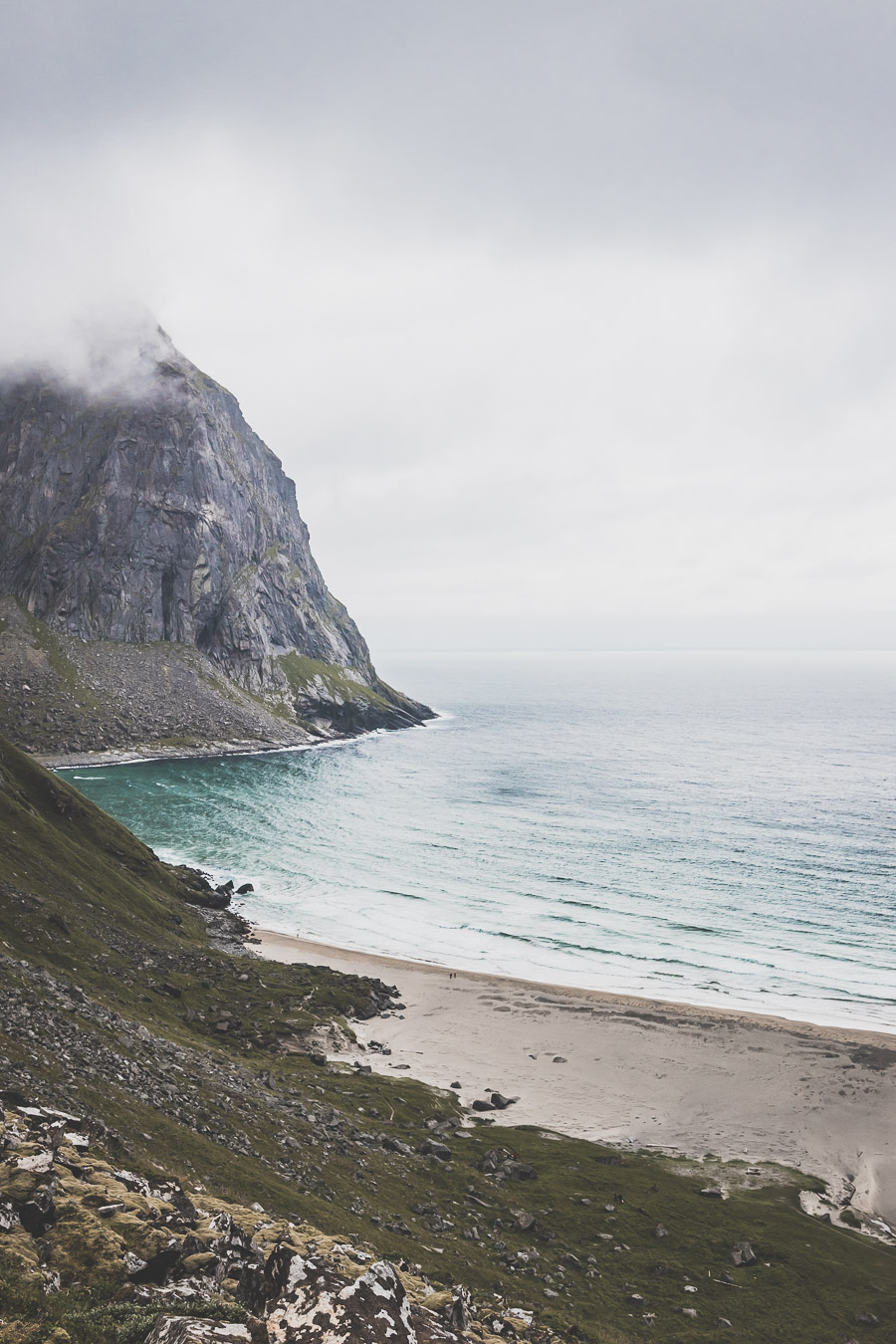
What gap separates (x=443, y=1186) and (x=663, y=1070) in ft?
74.0

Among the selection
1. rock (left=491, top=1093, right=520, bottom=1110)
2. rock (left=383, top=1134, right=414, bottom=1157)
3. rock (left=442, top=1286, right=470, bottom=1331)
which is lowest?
rock (left=491, top=1093, right=520, bottom=1110)

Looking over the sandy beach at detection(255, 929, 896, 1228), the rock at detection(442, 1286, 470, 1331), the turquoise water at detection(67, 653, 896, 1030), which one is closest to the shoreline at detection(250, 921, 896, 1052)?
the sandy beach at detection(255, 929, 896, 1228)

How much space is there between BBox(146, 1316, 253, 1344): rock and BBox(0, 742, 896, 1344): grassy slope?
233 centimetres

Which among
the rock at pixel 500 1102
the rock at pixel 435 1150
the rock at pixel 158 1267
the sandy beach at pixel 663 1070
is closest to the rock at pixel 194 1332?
the rock at pixel 158 1267

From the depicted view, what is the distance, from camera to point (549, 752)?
Result: 175 meters

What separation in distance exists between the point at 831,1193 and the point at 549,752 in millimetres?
143301

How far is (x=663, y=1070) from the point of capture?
144 ft

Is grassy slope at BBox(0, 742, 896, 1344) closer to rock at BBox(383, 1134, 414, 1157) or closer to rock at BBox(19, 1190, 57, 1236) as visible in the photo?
rock at BBox(383, 1134, 414, 1157)

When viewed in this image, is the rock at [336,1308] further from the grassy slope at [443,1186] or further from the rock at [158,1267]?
the grassy slope at [443,1186]

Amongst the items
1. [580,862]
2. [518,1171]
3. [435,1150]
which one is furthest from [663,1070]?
[580,862]

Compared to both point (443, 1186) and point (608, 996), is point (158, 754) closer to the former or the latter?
point (608, 996)

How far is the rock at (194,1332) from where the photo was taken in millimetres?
10078

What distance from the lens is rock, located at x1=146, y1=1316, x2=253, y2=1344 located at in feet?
33.1

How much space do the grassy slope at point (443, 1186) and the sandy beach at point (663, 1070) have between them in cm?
380
